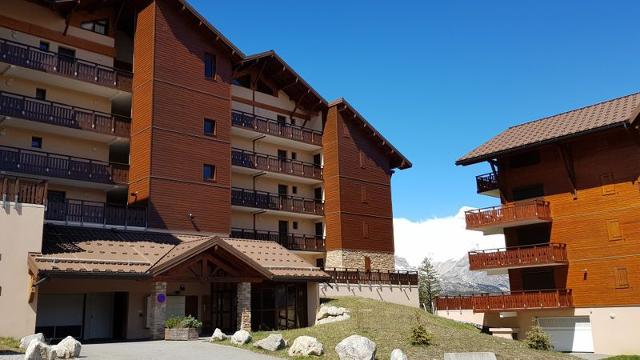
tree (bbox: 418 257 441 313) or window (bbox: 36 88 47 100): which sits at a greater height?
window (bbox: 36 88 47 100)

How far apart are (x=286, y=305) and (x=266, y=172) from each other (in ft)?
42.6

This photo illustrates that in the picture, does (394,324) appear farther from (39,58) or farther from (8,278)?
(39,58)

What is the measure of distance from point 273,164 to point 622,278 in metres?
24.3

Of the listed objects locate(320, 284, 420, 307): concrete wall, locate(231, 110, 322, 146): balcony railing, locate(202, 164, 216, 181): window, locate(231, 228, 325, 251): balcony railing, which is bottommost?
locate(320, 284, 420, 307): concrete wall

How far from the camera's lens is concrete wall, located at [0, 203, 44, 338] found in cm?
2519

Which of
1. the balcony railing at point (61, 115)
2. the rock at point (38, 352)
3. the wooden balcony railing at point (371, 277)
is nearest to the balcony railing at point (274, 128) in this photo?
the balcony railing at point (61, 115)

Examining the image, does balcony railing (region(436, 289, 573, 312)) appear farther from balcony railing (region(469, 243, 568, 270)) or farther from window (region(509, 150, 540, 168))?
window (region(509, 150, 540, 168))

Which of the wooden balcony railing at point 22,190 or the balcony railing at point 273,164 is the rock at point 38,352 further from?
the balcony railing at point 273,164

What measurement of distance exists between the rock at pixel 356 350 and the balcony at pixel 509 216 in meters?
21.7

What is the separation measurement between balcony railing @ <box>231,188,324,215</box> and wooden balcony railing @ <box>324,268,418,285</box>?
5.08m

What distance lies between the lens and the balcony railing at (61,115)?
3341 cm

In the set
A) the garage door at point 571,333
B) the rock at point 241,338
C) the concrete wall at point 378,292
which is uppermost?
the concrete wall at point 378,292

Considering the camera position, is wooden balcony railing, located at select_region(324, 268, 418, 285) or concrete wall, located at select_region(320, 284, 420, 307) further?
wooden balcony railing, located at select_region(324, 268, 418, 285)

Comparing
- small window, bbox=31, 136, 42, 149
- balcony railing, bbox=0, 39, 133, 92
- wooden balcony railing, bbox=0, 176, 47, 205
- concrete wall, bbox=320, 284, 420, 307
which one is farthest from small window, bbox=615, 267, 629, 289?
small window, bbox=31, 136, 42, 149
